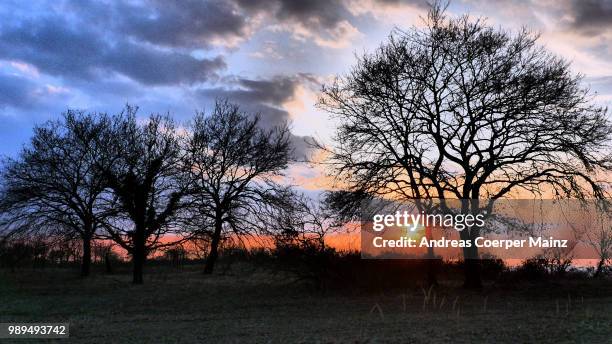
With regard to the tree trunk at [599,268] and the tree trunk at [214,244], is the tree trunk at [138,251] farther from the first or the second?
the tree trunk at [599,268]

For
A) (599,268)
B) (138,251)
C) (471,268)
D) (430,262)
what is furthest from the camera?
(599,268)

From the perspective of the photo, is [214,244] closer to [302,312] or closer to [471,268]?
[471,268]

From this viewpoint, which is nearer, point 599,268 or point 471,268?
point 471,268

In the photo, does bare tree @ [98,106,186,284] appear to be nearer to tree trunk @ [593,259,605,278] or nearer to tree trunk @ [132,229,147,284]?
tree trunk @ [132,229,147,284]

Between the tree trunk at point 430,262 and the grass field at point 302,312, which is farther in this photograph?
the tree trunk at point 430,262

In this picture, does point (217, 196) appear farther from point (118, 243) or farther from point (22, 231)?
point (22, 231)

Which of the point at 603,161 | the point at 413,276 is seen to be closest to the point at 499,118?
the point at 603,161

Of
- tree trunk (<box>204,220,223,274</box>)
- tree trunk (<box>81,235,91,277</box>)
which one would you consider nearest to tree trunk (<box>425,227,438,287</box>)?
tree trunk (<box>204,220,223,274</box>)

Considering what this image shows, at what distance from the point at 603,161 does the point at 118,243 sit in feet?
77.4

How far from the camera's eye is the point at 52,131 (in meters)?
33.7

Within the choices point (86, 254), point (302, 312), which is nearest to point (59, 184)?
point (86, 254)

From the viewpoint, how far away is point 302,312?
55.0ft

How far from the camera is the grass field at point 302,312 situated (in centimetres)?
1122

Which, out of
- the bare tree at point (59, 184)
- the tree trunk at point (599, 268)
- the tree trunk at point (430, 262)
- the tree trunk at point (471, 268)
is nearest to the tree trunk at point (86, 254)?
the bare tree at point (59, 184)
